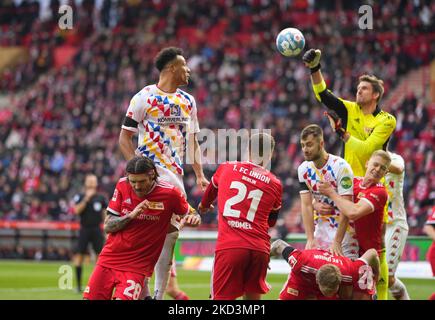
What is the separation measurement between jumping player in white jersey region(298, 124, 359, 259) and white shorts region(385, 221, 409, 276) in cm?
179

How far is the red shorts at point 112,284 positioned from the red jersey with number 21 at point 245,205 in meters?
0.92

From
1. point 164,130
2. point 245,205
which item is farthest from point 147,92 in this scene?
point 245,205

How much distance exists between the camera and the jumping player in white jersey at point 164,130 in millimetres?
9625

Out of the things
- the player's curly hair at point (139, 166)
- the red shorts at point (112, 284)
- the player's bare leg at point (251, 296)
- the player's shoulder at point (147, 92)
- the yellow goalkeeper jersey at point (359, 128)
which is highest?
the player's shoulder at point (147, 92)

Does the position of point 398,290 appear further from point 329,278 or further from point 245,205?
point 245,205

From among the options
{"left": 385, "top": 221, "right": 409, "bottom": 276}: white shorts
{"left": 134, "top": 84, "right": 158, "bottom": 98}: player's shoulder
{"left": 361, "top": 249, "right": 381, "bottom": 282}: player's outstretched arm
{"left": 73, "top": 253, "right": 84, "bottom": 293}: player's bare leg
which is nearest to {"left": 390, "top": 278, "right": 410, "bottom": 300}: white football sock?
{"left": 385, "top": 221, "right": 409, "bottom": 276}: white shorts

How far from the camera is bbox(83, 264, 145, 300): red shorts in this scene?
849 cm

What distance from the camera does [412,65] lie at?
97.9ft

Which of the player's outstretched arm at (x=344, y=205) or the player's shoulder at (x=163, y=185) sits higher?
the player's shoulder at (x=163, y=185)

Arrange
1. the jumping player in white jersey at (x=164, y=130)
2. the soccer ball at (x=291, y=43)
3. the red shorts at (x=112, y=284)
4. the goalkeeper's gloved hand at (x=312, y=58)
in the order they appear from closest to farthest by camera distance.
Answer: the red shorts at (x=112, y=284), the jumping player in white jersey at (x=164, y=130), the goalkeeper's gloved hand at (x=312, y=58), the soccer ball at (x=291, y=43)

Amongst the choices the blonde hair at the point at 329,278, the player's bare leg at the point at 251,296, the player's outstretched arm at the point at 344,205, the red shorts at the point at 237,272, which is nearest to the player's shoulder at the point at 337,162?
the player's outstretched arm at the point at 344,205

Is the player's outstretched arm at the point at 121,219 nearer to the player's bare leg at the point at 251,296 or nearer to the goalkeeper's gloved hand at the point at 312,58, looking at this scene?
the player's bare leg at the point at 251,296

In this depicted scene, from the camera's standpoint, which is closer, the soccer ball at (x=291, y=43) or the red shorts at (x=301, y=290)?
the red shorts at (x=301, y=290)

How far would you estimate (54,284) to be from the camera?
17.4m
